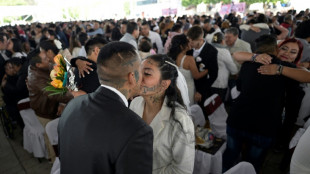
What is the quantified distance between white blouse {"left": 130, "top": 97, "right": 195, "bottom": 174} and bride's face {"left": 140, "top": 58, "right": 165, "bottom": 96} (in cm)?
16

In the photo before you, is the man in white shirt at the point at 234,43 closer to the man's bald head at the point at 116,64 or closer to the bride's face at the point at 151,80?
the bride's face at the point at 151,80

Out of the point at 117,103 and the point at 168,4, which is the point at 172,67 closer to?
the point at 117,103

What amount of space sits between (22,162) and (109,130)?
387 centimetres

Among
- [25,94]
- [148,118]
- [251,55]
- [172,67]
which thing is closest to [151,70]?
[172,67]

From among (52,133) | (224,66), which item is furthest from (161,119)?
(224,66)

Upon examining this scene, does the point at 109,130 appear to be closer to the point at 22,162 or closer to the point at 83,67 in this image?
the point at 83,67

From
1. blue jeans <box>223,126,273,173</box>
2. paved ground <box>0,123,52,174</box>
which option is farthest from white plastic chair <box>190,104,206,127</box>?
paved ground <box>0,123,52,174</box>

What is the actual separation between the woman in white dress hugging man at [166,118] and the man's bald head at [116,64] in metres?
0.60

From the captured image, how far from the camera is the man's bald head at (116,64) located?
4.18ft

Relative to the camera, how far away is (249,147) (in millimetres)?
2486

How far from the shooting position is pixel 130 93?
1.36 meters

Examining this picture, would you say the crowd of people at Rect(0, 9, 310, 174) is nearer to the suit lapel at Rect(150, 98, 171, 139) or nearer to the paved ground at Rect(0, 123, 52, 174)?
the suit lapel at Rect(150, 98, 171, 139)

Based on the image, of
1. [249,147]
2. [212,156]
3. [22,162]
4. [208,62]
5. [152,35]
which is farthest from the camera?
→ [152,35]

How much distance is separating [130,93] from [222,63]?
3020 mm
